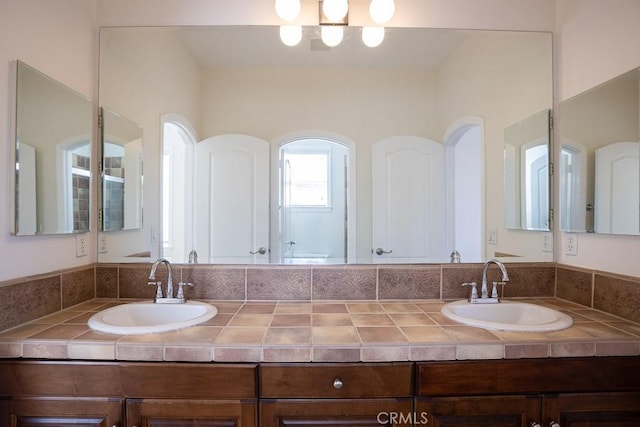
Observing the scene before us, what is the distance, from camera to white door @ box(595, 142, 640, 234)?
1250 millimetres

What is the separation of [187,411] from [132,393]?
0.63ft

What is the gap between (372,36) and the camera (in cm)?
164

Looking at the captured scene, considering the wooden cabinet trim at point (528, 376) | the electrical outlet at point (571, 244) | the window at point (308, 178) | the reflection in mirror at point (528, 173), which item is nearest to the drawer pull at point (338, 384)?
the wooden cabinet trim at point (528, 376)

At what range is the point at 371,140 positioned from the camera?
167cm

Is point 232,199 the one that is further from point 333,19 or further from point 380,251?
point 333,19

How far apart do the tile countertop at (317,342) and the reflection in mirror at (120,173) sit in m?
0.57

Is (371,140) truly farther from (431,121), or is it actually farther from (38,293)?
(38,293)

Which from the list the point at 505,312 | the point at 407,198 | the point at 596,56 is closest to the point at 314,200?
the point at 407,198

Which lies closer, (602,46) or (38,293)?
(38,293)

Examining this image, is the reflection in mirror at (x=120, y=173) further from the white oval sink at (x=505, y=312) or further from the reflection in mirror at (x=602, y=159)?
the reflection in mirror at (x=602, y=159)

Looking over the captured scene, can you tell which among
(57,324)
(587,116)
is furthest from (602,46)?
(57,324)

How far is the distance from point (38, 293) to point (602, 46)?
2.64 meters

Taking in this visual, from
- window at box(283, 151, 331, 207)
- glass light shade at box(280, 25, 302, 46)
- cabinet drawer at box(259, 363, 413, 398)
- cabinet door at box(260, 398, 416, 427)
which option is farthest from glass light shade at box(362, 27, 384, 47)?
cabinet door at box(260, 398, 416, 427)

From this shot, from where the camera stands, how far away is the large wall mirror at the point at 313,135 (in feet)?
5.39
